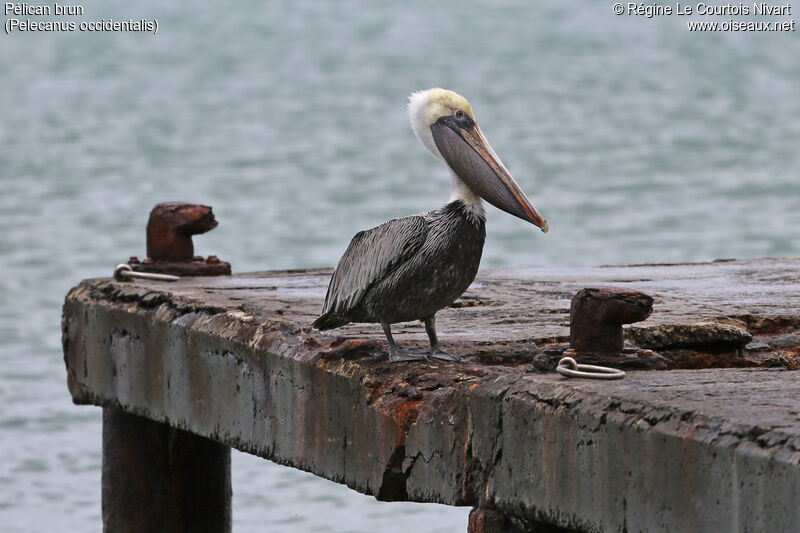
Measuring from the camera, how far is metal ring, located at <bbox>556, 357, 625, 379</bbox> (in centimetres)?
431

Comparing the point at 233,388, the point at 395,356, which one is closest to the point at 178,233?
the point at 233,388

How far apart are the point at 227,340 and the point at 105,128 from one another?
26.3 meters

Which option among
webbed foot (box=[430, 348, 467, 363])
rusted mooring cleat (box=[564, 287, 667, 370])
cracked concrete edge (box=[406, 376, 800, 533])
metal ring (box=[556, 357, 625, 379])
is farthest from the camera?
webbed foot (box=[430, 348, 467, 363])

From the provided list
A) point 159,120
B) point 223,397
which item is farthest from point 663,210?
point 223,397

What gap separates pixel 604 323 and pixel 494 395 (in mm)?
400

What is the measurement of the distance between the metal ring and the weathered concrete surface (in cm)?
5

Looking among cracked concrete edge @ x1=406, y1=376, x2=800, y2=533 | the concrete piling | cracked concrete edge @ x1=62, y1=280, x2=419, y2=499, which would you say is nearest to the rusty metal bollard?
the concrete piling

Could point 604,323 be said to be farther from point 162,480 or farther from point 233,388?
point 162,480

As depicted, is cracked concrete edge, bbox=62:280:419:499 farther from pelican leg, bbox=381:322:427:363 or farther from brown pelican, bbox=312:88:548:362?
brown pelican, bbox=312:88:548:362

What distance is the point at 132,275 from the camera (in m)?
7.46

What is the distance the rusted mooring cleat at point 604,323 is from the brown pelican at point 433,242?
270mm

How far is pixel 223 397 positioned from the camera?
5953 millimetres

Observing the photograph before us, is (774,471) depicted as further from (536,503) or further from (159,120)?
(159,120)

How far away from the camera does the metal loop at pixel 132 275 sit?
7.38 meters
